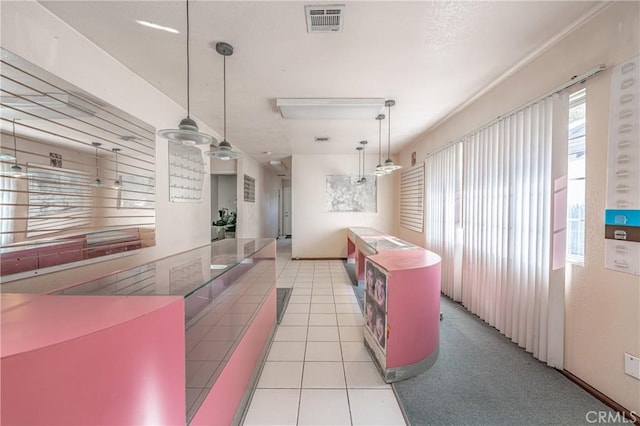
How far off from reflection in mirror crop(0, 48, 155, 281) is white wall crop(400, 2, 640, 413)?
4120 mm

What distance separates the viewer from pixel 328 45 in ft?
7.00

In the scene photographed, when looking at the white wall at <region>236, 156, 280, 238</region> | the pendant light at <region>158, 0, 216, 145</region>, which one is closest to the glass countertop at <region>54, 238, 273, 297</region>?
the pendant light at <region>158, 0, 216, 145</region>

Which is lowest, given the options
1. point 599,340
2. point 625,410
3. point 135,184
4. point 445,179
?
point 625,410

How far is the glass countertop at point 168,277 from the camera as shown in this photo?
1129 millimetres

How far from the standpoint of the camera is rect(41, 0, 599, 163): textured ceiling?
1770 millimetres

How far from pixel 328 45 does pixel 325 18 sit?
0.31 metres

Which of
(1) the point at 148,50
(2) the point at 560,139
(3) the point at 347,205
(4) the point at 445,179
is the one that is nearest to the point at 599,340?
(2) the point at 560,139

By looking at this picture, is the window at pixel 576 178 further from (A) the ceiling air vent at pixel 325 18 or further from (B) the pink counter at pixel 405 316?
(A) the ceiling air vent at pixel 325 18

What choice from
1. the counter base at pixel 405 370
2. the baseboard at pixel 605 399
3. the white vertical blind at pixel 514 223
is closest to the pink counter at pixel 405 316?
the counter base at pixel 405 370

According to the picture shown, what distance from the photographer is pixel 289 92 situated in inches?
118

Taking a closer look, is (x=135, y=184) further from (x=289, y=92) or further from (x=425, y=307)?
(x=425, y=307)

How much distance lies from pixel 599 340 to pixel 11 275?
4.19 metres

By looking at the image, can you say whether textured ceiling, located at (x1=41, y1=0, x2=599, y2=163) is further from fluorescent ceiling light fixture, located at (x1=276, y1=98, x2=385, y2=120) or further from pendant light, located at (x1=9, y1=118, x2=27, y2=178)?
pendant light, located at (x1=9, y1=118, x2=27, y2=178)

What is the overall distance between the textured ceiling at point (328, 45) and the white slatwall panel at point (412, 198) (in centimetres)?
215
